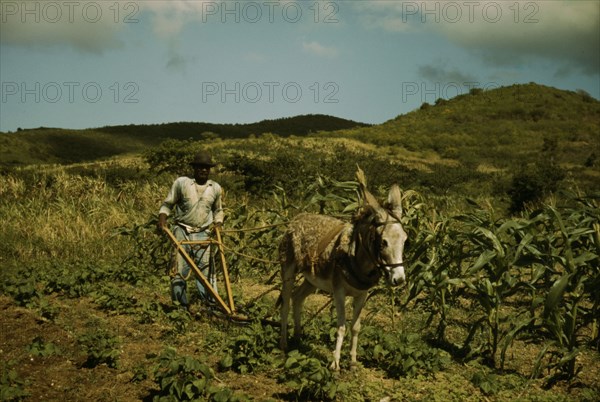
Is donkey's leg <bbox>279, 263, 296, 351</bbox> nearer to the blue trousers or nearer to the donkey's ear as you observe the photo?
the blue trousers

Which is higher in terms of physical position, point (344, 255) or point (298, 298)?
point (344, 255)

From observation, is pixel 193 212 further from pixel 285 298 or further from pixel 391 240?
pixel 391 240

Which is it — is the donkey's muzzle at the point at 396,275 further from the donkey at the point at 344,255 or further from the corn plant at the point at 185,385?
the corn plant at the point at 185,385

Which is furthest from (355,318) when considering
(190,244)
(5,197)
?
(5,197)

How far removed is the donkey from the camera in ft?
16.3

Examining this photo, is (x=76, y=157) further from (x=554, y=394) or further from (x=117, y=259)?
(x=554, y=394)

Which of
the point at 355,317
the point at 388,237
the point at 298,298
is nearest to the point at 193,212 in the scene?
the point at 298,298

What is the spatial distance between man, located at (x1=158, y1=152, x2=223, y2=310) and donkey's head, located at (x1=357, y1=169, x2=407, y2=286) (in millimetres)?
3312

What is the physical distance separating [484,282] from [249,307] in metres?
3.56

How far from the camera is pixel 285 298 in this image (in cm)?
659


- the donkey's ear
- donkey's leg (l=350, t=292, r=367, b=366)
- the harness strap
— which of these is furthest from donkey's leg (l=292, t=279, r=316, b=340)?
the donkey's ear

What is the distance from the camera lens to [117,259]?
11836 mm

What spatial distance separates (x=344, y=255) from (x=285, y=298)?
1.40 m

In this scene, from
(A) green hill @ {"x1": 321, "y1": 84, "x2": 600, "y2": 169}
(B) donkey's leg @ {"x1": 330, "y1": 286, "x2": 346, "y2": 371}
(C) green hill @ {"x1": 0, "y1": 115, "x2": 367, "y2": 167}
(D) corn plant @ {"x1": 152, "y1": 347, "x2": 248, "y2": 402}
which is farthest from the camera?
(C) green hill @ {"x1": 0, "y1": 115, "x2": 367, "y2": 167}
